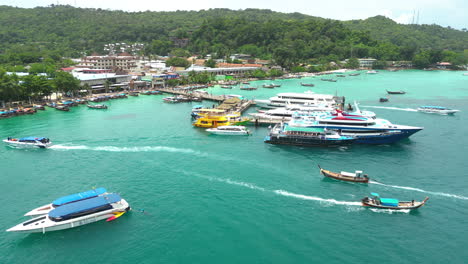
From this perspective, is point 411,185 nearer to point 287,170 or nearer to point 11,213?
point 287,170

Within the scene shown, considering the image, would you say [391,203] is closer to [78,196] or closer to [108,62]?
[78,196]

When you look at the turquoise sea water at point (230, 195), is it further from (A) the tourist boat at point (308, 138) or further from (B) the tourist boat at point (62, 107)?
(B) the tourist boat at point (62, 107)

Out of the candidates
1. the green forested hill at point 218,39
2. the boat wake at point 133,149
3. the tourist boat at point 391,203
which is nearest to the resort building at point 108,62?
the green forested hill at point 218,39

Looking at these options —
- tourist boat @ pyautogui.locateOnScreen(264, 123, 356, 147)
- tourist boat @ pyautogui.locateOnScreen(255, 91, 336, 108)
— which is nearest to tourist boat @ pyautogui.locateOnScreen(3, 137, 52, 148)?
tourist boat @ pyautogui.locateOnScreen(264, 123, 356, 147)

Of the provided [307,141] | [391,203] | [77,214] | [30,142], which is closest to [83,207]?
[77,214]

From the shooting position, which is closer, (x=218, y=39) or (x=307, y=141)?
(x=307, y=141)
